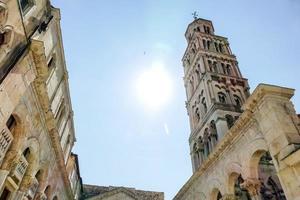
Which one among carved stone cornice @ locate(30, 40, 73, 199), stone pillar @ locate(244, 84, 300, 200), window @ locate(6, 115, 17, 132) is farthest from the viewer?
carved stone cornice @ locate(30, 40, 73, 199)

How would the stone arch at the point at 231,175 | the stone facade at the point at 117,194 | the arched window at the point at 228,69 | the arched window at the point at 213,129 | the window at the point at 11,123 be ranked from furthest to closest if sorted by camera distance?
the stone facade at the point at 117,194 < the arched window at the point at 228,69 < the arched window at the point at 213,129 < the stone arch at the point at 231,175 < the window at the point at 11,123

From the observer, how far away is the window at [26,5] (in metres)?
10.7

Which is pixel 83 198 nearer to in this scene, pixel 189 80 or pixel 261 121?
pixel 189 80

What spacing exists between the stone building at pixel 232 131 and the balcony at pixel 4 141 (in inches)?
398

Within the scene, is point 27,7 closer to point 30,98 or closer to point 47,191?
point 30,98

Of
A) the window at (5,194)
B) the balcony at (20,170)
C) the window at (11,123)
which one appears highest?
the window at (11,123)

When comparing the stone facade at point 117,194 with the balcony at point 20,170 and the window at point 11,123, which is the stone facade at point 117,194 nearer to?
the balcony at point 20,170

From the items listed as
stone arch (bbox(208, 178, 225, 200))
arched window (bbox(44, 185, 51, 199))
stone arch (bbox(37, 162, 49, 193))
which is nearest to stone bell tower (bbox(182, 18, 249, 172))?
stone arch (bbox(208, 178, 225, 200))

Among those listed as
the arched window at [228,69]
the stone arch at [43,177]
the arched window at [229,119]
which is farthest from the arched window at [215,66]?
the stone arch at [43,177]

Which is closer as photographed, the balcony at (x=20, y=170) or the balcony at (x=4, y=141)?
the balcony at (x=4, y=141)

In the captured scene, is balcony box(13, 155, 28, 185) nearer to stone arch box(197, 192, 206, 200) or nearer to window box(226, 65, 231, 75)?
stone arch box(197, 192, 206, 200)

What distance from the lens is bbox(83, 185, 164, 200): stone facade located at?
1116 inches

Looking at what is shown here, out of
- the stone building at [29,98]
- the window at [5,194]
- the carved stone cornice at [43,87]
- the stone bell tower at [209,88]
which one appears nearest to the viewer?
the stone building at [29,98]

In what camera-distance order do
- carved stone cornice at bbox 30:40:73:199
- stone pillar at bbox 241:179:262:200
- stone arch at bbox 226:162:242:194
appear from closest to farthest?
1. carved stone cornice at bbox 30:40:73:199
2. stone pillar at bbox 241:179:262:200
3. stone arch at bbox 226:162:242:194
